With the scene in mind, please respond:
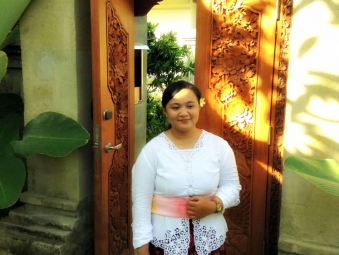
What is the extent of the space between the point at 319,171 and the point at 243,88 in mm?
939

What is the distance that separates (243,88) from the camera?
2650 millimetres

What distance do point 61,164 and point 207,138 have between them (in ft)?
4.38

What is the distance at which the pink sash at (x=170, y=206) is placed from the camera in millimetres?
1714

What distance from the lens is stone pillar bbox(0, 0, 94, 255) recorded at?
2594 millimetres

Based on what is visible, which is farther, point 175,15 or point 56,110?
point 175,15

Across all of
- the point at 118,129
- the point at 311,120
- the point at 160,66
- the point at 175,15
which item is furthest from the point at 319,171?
the point at 175,15

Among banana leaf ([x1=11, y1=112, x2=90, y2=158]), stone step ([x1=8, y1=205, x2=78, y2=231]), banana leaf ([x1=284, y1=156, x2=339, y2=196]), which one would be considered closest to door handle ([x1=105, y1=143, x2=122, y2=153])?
banana leaf ([x1=11, y1=112, x2=90, y2=158])

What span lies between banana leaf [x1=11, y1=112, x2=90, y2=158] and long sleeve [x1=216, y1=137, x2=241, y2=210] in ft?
2.92

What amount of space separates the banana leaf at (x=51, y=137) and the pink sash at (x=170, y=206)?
75cm

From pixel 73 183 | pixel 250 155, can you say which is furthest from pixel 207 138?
pixel 73 183

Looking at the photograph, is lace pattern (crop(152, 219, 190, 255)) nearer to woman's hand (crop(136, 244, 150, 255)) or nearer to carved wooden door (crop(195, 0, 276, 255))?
woman's hand (crop(136, 244, 150, 255))

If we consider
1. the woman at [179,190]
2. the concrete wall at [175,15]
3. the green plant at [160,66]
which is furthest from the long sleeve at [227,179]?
the concrete wall at [175,15]

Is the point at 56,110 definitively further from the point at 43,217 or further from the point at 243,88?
the point at 243,88

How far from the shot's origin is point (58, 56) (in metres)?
2.61
